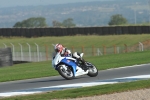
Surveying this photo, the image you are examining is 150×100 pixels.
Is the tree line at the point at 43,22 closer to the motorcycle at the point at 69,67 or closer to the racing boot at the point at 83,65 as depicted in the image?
the racing boot at the point at 83,65

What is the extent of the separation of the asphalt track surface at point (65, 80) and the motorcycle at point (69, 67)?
20 cm

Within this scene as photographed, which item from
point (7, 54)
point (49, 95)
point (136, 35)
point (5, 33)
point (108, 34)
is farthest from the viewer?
point (5, 33)

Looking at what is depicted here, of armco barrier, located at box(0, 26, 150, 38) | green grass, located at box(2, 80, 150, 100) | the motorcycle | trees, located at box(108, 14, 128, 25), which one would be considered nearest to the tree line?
trees, located at box(108, 14, 128, 25)

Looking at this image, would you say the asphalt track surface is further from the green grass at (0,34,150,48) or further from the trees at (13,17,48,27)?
the trees at (13,17,48,27)

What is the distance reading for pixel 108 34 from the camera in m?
63.0

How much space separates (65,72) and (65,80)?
0.26m

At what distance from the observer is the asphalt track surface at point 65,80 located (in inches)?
→ 716

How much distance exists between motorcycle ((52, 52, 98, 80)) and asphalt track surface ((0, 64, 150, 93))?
198 millimetres

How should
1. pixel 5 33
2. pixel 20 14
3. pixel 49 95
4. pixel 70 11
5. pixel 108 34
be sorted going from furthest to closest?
pixel 70 11 → pixel 20 14 → pixel 5 33 → pixel 108 34 → pixel 49 95

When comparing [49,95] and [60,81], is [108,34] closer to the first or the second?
[60,81]

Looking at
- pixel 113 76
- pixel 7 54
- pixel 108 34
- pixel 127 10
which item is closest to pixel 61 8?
pixel 127 10

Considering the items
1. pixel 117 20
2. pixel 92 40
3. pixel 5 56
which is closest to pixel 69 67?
pixel 5 56

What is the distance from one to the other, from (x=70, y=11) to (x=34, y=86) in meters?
146

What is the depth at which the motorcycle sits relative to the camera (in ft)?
61.6
